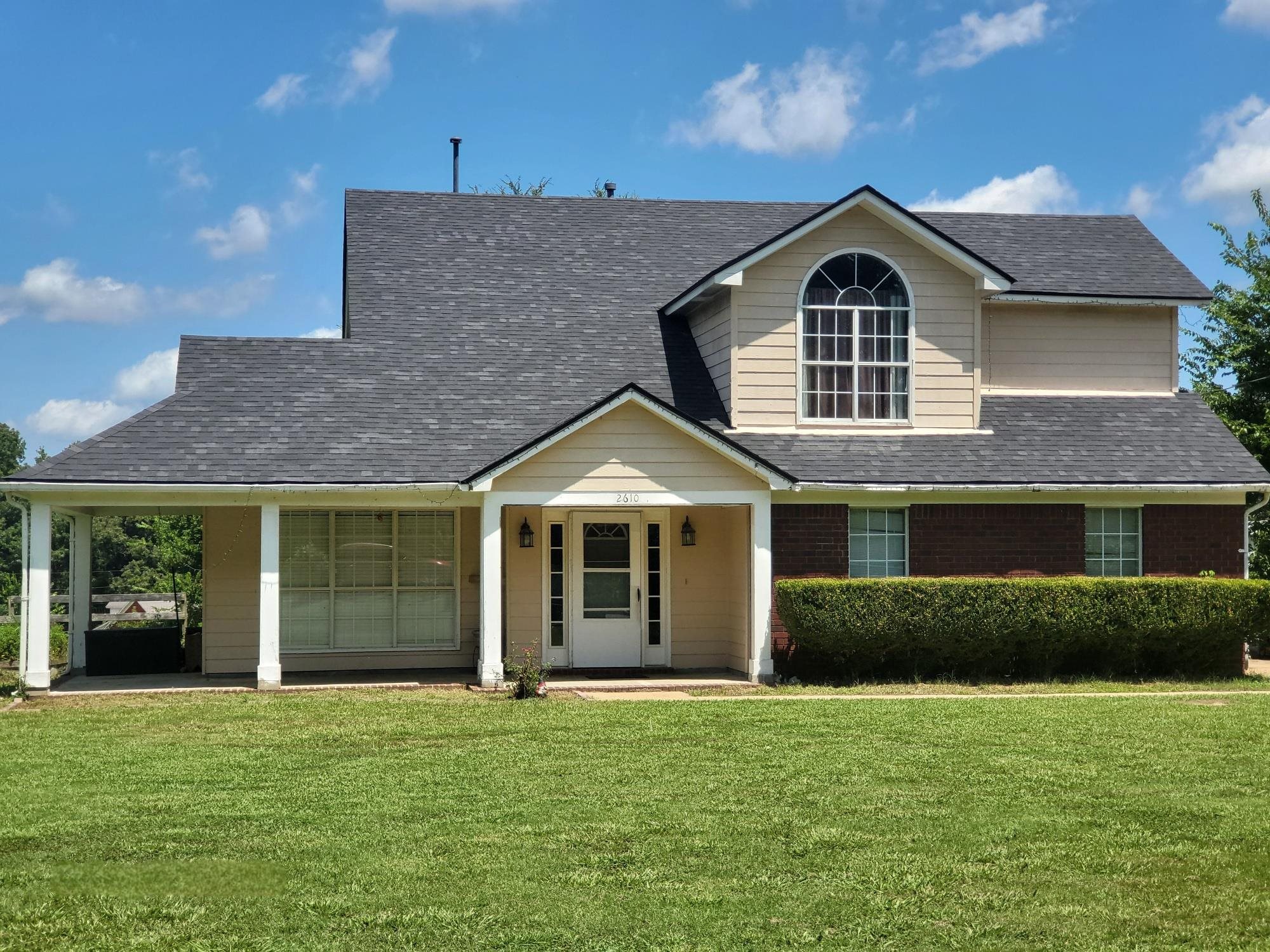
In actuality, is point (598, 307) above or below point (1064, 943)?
above

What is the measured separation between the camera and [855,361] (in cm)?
1948

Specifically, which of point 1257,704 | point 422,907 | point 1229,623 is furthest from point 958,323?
point 422,907

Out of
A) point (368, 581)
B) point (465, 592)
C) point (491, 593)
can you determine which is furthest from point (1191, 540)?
point (368, 581)

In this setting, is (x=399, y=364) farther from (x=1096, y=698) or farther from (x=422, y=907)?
(x=422, y=907)

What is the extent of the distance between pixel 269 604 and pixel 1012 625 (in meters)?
9.32

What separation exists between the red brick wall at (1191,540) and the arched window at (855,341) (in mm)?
3800

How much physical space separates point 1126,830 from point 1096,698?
7.52 metres

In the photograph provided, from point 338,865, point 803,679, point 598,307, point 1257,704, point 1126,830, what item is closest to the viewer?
point 338,865

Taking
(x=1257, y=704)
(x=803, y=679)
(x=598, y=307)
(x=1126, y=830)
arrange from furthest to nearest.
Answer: (x=598, y=307)
(x=803, y=679)
(x=1257, y=704)
(x=1126, y=830)

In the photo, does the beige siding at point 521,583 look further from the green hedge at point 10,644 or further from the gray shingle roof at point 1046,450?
the green hedge at point 10,644

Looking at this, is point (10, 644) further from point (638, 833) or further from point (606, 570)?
point (638, 833)

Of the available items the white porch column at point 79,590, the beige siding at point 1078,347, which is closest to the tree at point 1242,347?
the beige siding at point 1078,347

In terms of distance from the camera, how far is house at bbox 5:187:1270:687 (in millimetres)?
17578

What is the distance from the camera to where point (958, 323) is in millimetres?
19672
